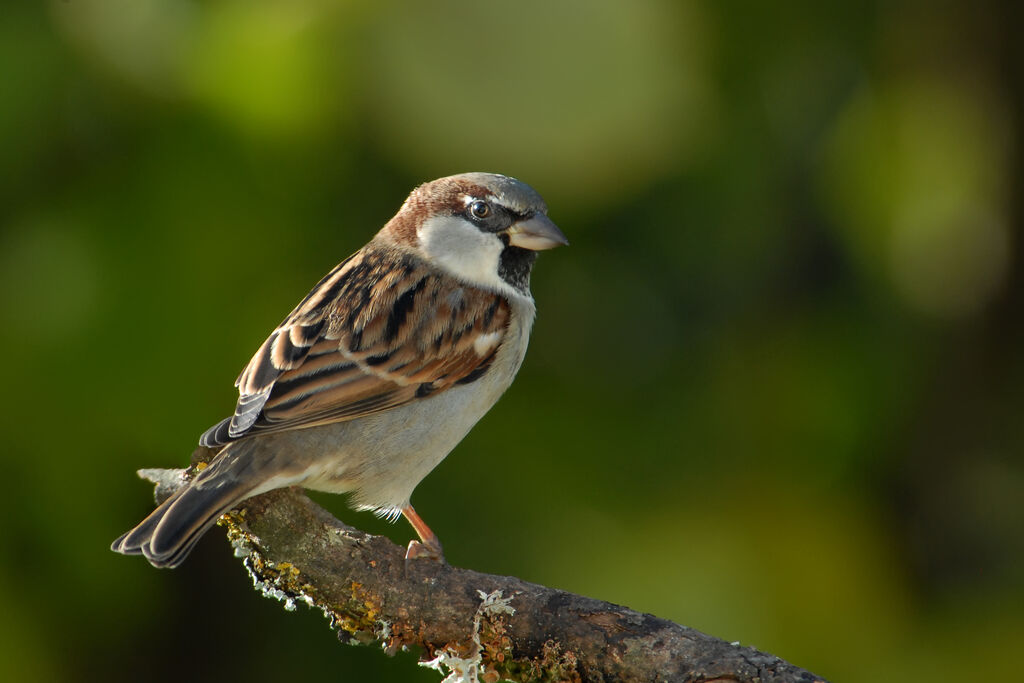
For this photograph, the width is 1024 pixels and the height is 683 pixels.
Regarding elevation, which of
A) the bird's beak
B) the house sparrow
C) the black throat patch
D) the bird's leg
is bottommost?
the bird's leg

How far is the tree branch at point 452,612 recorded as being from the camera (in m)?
2.31

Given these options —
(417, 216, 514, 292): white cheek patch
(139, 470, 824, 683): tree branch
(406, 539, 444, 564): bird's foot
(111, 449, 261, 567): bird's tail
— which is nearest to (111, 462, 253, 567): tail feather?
(111, 449, 261, 567): bird's tail

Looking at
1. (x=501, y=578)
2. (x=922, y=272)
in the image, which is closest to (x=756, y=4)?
(x=922, y=272)

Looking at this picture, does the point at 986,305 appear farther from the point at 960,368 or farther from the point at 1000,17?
the point at 1000,17

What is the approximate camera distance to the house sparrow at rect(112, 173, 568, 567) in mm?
2709

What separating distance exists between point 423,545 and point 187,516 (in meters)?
0.57

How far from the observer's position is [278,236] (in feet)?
12.4

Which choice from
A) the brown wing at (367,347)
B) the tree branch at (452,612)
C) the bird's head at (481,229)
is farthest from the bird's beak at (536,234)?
the tree branch at (452,612)

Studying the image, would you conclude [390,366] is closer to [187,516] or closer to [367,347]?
[367,347]

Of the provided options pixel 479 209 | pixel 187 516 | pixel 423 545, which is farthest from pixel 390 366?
pixel 187 516

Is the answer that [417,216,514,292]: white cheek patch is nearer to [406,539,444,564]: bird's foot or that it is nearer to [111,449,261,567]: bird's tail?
[406,539,444,564]: bird's foot

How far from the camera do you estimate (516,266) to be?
3.42m

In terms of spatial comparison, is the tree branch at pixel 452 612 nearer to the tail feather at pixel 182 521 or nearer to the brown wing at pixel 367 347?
the tail feather at pixel 182 521

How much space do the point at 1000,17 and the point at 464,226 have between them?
2.15 metres
